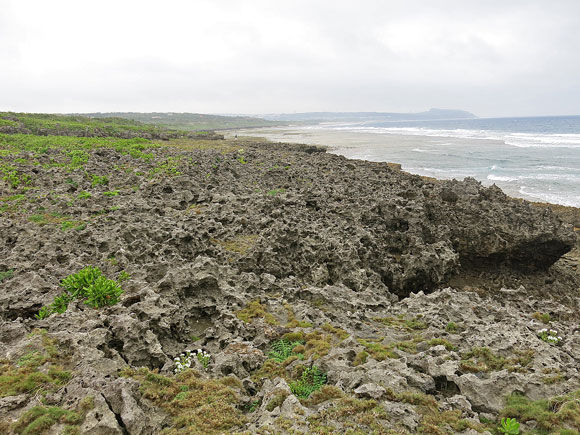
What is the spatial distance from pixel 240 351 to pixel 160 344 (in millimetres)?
1967

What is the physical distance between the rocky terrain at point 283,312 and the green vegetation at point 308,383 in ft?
0.12

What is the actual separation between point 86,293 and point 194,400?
209 inches

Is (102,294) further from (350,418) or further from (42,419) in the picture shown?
(350,418)

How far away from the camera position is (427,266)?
16.7m

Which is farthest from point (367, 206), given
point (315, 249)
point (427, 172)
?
point (427, 172)

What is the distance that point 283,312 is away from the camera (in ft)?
36.5

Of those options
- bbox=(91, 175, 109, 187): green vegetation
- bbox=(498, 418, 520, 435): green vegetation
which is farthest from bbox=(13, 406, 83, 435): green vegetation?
bbox=(91, 175, 109, 187): green vegetation

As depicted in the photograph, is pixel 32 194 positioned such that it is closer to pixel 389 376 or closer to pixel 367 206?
pixel 367 206

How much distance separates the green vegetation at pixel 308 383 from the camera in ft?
23.5

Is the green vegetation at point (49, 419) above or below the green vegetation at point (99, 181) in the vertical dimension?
below

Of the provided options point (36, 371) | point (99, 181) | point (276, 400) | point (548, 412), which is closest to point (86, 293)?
point (36, 371)

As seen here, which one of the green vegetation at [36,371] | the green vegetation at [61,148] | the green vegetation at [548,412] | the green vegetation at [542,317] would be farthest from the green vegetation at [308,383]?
the green vegetation at [61,148]

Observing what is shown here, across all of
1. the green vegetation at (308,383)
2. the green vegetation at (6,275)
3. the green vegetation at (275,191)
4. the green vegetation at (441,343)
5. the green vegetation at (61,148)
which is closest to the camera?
the green vegetation at (308,383)

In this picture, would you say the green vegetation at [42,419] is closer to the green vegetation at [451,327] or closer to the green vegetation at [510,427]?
the green vegetation at [510,427]
